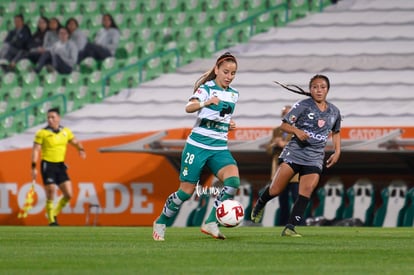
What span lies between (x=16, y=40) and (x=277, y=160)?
10378 millimetres

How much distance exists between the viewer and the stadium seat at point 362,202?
74.7ft

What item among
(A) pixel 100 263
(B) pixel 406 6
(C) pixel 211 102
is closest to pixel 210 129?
(C) pixel 211 102

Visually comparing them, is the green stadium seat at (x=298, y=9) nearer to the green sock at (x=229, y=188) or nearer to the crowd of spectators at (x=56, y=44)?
the crowd of spectators at (x=56, y=44)

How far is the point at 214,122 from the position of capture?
13523 mm

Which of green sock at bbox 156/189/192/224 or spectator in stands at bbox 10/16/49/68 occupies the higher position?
spectator in stands at bbox 10/16/49/68

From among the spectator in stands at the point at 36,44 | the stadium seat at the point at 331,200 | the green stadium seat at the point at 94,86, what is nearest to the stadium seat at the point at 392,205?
the stadium seat at the point at 331,200

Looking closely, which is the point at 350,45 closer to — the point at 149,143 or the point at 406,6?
the point at 406,6

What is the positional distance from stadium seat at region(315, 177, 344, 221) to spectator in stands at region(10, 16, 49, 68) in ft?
31.3

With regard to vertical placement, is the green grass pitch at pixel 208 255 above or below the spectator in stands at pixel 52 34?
below

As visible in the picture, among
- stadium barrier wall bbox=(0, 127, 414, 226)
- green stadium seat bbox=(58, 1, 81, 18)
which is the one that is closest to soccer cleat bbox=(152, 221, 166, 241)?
stadium barrier wall bbox=(0, 127, 414, 226)

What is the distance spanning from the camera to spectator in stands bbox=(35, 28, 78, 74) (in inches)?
1144

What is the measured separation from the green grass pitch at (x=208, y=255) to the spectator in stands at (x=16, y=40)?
53.0 ft

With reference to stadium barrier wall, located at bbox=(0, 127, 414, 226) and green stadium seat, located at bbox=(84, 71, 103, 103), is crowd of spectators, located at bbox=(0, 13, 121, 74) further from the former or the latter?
stadium barrier wall, located at bbox=(0, 127, 414, 226)

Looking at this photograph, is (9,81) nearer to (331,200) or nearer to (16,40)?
(16,40)
